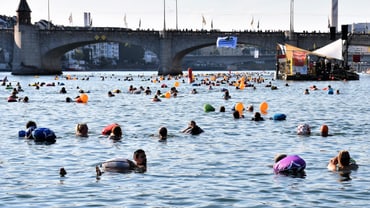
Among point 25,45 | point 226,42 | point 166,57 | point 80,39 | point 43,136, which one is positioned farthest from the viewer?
point 166,57

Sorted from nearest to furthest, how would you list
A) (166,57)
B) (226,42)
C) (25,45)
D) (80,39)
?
1. (226,42)
2. (80,39)
3. (25,45)
4. (166,57)

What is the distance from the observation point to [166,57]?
156875 mm

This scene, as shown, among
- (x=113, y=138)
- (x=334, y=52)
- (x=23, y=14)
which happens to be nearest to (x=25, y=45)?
(x=23, y=14)

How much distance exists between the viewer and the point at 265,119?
45.9 metres

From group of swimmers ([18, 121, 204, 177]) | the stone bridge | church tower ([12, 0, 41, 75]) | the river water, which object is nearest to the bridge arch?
the stone bridge

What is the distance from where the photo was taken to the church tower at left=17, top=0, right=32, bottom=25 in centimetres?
15950

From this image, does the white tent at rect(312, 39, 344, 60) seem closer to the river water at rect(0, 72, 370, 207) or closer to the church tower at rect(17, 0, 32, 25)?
the river water at rect(0, 72, 370, 207)

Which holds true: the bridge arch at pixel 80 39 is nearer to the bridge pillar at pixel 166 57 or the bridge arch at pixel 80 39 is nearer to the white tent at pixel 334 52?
the bridge pillar at pixel 166 57

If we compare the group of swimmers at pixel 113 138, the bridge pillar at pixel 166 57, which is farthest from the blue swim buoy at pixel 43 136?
the bridge pillar at pixel 166 57

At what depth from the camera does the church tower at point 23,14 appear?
160 meters

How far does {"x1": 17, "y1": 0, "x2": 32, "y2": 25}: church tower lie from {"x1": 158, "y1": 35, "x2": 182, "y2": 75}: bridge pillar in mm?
28530

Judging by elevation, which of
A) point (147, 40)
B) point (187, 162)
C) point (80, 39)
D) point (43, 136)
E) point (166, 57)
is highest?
point (80, 39)

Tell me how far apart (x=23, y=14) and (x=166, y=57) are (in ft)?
104

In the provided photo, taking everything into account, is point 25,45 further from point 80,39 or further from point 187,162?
point 187,162
